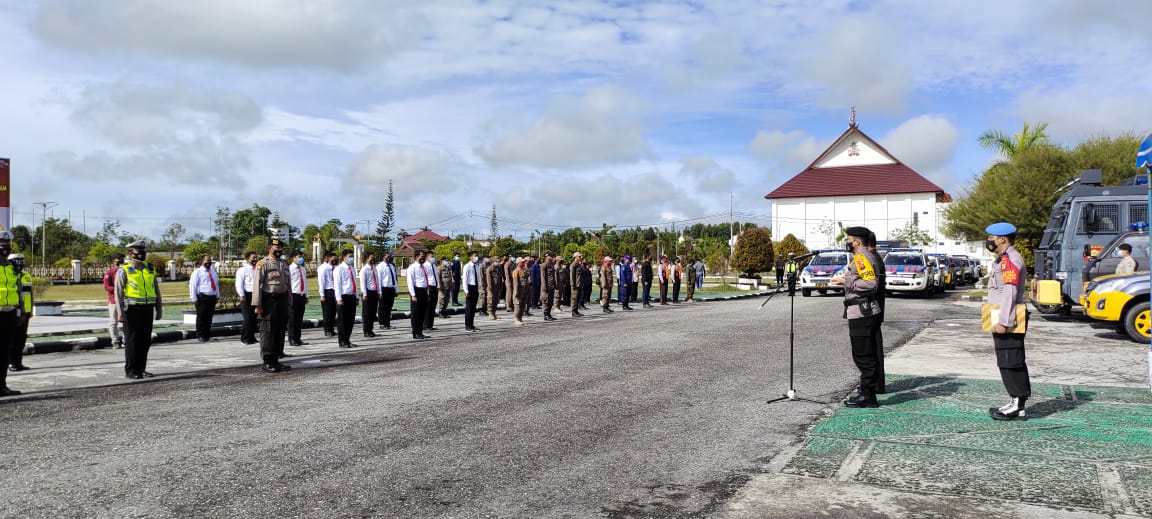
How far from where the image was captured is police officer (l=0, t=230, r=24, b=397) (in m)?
9.04

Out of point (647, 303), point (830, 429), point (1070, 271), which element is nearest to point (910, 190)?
point (647, 303)

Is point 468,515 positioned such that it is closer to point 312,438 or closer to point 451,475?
point 451,475

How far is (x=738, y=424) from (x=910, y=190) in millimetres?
74868

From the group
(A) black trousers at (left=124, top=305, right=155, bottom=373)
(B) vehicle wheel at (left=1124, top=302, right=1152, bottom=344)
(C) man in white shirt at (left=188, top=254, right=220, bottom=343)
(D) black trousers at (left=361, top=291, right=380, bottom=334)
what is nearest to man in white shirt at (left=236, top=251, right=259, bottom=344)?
(C) man in white shirt at (left=188, top=254, right=220, bottom=343)

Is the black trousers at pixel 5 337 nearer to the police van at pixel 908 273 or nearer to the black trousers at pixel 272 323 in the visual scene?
the black trousers at pixel 272 323

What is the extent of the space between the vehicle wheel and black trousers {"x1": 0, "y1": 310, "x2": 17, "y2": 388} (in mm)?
15769

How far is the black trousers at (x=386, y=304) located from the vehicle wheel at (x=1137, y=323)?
1334 cm

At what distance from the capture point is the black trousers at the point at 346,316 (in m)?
13.8

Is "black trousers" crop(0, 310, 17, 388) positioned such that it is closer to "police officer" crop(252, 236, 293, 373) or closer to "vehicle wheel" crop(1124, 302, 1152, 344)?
"police officer" crop(252, 236, 293, 373)

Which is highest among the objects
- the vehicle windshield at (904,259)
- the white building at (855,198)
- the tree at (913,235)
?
the white building at (855,198)

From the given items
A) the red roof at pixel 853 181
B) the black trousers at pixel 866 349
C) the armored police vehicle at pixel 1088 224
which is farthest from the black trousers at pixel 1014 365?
the red roof at pixel 853 181

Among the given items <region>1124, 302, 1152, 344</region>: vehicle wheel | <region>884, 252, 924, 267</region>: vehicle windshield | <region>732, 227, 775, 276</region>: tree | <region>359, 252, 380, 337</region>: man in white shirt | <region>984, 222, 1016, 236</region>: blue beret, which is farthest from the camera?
<region>732, 227, 775, 276</region>: tree

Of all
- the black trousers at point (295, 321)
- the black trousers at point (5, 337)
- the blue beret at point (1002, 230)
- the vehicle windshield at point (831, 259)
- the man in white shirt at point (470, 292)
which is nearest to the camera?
the blue beret at point (1002, 230)

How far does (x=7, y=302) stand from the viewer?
30.5 ft
